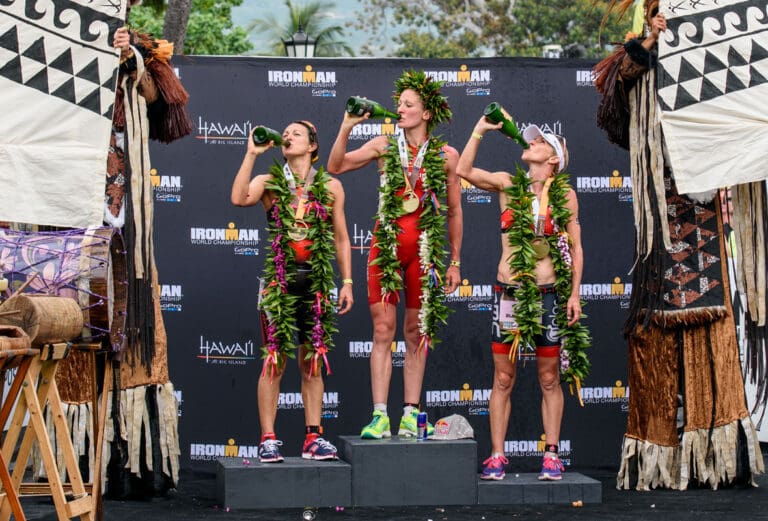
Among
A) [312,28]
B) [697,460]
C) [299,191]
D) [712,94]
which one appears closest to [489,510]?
[697,460]

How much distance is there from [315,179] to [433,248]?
78 centimetres

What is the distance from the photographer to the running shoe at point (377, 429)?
7.39 meters

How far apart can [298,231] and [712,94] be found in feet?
8.40

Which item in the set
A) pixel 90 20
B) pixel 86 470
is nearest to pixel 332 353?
pixel 86 470

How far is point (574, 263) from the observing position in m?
7.61

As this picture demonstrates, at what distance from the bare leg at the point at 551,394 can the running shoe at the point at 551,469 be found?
3.5 inches

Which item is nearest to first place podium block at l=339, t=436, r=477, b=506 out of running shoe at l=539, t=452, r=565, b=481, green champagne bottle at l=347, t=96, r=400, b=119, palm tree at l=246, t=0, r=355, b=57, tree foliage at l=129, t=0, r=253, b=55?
running shoe at l=539, t=452, r=565, b=481

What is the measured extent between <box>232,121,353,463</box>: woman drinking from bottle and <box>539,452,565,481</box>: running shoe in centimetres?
120

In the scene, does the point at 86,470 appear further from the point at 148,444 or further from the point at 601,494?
the point at 601,494

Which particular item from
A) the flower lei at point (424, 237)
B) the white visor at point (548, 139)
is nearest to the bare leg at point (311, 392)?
the flower lei at point (424, 237)

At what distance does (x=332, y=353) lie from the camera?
891 centimetres

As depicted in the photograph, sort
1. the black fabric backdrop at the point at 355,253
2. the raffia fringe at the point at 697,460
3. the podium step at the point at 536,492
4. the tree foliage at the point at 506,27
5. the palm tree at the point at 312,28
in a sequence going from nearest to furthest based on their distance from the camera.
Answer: the podium step at the point at 536,492
the raffia fringe at the point at 697,460
the black fabric backdrop at the point at 355,253
the tree foliage at the point at 506,27
the palm tree at the point at 312,28

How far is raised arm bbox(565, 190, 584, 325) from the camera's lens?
24.5ft

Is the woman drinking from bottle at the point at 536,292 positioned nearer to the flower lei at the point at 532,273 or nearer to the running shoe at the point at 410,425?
the flower lei at the point at 532,273
